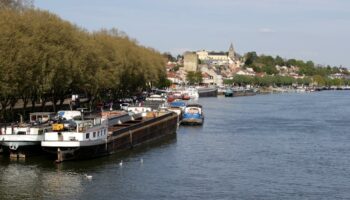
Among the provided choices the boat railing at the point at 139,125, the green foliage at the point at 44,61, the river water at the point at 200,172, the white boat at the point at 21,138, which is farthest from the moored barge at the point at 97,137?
the green foliage at the point at 44,61

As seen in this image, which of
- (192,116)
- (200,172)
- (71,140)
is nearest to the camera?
(200,172)

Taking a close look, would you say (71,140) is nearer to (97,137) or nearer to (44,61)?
(97,137)

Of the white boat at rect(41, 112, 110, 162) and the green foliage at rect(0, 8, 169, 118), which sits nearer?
the white boat at rect(41, 112, 110, 162)

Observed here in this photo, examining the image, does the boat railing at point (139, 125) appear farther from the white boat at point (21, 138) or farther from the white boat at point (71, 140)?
the white boat at point (21, 138)

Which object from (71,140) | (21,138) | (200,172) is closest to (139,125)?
(71,140)

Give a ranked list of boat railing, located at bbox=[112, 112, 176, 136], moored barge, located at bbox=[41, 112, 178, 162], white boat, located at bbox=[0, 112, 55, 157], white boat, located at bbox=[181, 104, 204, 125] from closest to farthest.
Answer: moored barge, located at bbox=[41, 112, 178, 162], white boat, located at bbox=[0, 112, 55, 157], boat railing, located at bbox=[112, 112, 176, 136], white boat, located at bbox=[181, 104, 204, 125]

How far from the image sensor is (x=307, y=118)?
97.4 meters

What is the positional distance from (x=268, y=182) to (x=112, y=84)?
41.4 meters

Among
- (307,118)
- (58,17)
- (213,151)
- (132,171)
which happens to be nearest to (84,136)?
(132,171)

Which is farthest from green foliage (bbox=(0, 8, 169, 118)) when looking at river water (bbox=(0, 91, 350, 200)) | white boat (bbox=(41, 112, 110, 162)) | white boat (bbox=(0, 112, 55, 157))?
river water (bbox=(0, 91, 350, 200))

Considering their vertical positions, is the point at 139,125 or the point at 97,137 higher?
the point at 139,125

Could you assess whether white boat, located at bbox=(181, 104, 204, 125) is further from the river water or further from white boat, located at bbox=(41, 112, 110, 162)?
white boat, located at bbox=(41, 112, 110, 162)

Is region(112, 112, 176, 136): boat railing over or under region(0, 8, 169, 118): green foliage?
under

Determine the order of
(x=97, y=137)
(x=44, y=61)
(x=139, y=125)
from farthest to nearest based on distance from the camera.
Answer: (x=139, y=125) < (x=44, y=61) < (x=97, y=137)
